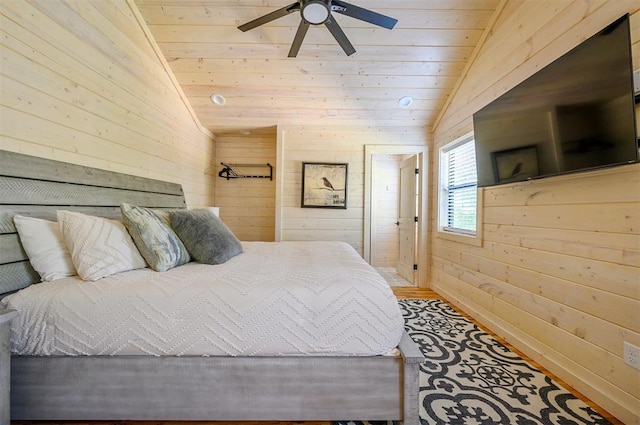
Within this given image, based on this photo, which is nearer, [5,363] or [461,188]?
[5,363]

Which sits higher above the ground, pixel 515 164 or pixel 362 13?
pixel 362 13

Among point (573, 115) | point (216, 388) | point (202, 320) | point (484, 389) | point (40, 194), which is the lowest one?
point (484, 389)

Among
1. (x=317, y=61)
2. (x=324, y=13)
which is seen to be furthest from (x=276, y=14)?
(x=317, y=61)

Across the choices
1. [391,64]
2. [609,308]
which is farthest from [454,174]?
[609,308]

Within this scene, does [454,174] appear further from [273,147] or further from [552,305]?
[273,147]

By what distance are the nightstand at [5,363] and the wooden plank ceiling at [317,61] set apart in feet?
8.63

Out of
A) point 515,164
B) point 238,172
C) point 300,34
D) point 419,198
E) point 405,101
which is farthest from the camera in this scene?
point 238,172

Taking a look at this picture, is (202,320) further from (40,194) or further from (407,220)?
(407,220)

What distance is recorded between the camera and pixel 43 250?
4.40 ft

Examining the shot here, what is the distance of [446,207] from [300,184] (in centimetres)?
201

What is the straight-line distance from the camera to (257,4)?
91.5 inches

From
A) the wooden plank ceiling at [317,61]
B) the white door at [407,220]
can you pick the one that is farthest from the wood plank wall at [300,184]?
the white door at [407,220]

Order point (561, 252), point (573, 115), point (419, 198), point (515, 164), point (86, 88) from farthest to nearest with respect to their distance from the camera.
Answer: point (419, 198), point (515, 164), point (86, 88), point (561, 252), point (573, 115)

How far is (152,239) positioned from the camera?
4.94ft
